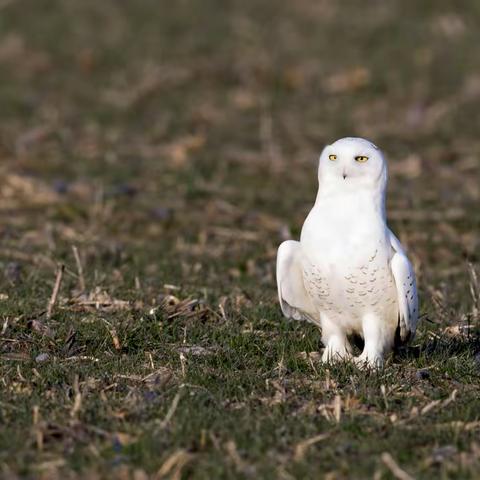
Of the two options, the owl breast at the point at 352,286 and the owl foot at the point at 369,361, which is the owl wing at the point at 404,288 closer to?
the owl breast at the point at 352,286

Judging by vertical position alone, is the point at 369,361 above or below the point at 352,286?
below

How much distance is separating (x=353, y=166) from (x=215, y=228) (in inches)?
205

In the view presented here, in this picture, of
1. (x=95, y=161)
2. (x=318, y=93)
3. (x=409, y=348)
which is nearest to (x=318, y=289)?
(x=409, y=348)

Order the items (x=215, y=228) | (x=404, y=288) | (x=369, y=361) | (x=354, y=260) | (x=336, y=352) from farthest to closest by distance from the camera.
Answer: (x=215, y=228)
(x=336, y=352)
(x=369, y=361)
(x=404, y=288)
(x=354, y=260)

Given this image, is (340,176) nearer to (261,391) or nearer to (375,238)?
(375,238)

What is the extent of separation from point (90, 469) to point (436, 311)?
4086 millimetres

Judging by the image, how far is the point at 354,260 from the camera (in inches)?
271

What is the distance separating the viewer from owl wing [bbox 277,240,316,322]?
738 centimetres

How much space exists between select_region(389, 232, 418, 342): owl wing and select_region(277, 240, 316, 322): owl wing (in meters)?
0.60

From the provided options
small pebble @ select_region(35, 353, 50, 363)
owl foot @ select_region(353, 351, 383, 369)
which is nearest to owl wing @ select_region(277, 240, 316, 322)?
owl foot @ select_region(353, 351, 383, 369)

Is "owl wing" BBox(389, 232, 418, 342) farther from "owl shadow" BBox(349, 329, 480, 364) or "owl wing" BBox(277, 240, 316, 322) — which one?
"owl wing" BBox(277, 240, 316, 322)

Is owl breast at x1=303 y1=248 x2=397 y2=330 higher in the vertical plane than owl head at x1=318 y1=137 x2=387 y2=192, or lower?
lower

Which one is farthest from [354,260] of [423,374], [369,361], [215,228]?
[215,228]

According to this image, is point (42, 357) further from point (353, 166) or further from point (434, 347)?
point (434, 347)
